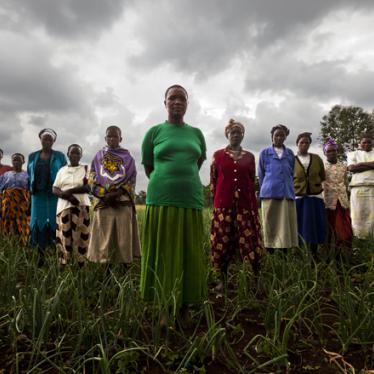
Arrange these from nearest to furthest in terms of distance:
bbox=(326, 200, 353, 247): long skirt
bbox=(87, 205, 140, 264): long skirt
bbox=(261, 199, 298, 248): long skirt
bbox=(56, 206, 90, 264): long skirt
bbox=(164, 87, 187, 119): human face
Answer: bbox=(164, 87, 187, 119): human face < bbox=(87, 205, 140, 264): long skirt < bbox=(56, 206, 90, 264): long skirt < bbox=(261, 199, 298, 248): long skirt < bbox=(326, 200, 353, 247): long skirt

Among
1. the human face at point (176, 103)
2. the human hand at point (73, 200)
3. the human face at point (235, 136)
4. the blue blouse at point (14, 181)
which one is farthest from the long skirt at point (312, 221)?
the blue blouse at point (14, 181)

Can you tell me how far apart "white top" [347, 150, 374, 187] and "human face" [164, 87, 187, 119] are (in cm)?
359

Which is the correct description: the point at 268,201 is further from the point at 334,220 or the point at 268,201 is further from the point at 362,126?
the point at 362,126

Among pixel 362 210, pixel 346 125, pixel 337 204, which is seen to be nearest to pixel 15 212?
pixel 337 204

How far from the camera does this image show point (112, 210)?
13.5ft

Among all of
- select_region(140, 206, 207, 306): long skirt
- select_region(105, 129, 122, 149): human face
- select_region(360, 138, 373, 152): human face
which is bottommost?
select_region(140, 206, 207, 306): long skirt

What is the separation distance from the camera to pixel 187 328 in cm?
296

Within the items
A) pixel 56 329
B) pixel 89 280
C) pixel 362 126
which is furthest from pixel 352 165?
pixel 362 126

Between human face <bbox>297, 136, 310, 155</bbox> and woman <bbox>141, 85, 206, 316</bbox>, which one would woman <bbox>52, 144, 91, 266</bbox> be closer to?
woman <bbox>141, 85, 206, 316</bbox>

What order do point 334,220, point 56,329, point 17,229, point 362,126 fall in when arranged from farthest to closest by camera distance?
point 362,126
point 17,229
point 334,220
point 56,329

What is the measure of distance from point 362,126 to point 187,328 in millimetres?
21810

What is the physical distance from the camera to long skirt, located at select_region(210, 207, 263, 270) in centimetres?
392

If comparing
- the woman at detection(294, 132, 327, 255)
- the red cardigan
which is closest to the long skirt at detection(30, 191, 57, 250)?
the red cardigan

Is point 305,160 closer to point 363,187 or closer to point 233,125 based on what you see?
point 363,187
